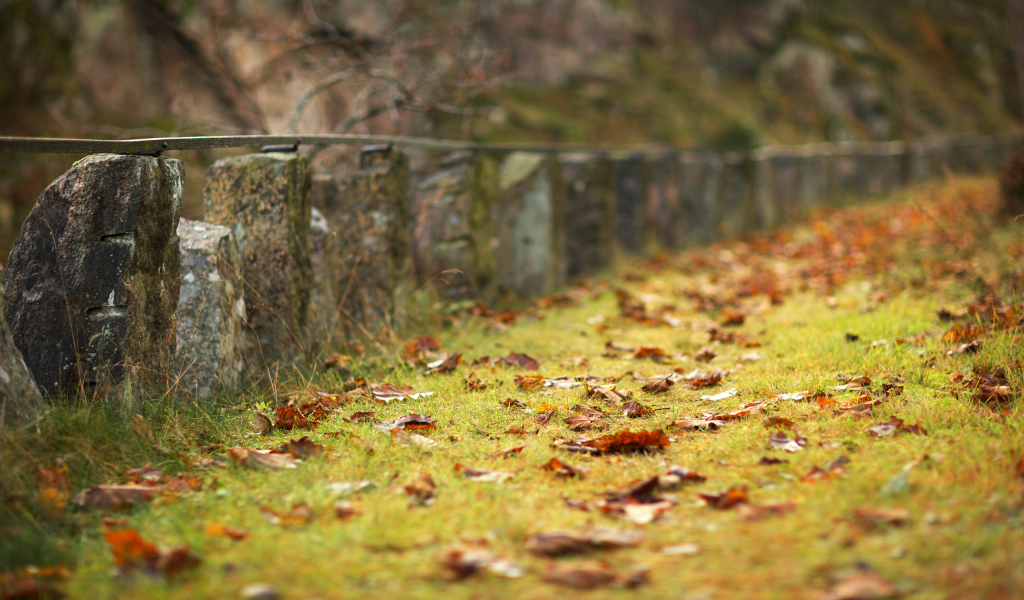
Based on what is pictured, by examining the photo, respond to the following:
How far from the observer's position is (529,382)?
363 centimetres

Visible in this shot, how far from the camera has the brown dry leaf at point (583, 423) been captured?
2.99 meters

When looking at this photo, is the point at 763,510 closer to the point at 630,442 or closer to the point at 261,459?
the point at 630,442

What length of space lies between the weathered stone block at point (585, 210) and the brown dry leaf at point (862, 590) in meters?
5.64

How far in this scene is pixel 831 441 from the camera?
2635 millimetres

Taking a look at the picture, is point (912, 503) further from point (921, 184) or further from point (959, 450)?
point (921, 184)

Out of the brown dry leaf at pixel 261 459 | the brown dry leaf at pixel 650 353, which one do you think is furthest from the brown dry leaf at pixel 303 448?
the brown dry leaf at pixel 650 353

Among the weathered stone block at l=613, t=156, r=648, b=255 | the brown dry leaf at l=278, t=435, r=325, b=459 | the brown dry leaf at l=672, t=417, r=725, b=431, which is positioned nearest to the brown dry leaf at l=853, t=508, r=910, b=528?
the brown dry leaf at l=672, t=417, r=725, b=431

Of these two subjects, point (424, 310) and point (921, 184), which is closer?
point (424, 310)

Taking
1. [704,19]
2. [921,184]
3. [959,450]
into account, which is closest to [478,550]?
[959,450]

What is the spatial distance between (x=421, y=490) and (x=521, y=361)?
1.81 metres

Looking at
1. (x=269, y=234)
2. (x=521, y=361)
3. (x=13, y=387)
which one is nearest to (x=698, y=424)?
(x=521, y=361)

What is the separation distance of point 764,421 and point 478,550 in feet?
4.54

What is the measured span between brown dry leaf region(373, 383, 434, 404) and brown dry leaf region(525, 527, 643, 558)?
1517 millimetres

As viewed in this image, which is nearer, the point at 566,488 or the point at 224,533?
the point at 224,533
